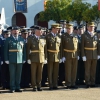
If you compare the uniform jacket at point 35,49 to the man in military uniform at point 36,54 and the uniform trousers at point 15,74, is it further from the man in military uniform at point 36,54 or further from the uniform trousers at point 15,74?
the uniform trousers at point 15,74

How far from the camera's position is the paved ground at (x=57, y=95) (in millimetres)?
→ 7688

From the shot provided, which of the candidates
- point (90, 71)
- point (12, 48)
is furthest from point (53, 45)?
point (90, 71)

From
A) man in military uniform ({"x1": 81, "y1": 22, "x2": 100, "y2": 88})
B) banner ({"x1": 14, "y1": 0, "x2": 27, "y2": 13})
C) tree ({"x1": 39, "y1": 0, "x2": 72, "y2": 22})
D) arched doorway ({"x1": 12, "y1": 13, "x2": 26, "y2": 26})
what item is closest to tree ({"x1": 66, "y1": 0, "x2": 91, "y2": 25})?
tree ({"x1": 39, "y1": 0, "x2": 72, "y2": 22})

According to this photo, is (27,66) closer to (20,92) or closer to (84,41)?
(20,92)

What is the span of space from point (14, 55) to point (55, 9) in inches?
1027

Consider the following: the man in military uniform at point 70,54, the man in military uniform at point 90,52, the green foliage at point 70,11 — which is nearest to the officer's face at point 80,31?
the man in military uniform at point 90,52

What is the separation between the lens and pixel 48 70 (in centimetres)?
890

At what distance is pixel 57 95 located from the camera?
8039mm

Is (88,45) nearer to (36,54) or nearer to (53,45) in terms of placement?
(53,45)

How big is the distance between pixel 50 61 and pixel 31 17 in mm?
31202

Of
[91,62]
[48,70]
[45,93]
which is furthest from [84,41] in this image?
[45,93]

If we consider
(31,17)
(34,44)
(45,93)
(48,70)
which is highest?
(31,17)

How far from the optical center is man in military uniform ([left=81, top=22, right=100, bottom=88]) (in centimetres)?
898

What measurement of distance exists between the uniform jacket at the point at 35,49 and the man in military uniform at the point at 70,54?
0.67 m
